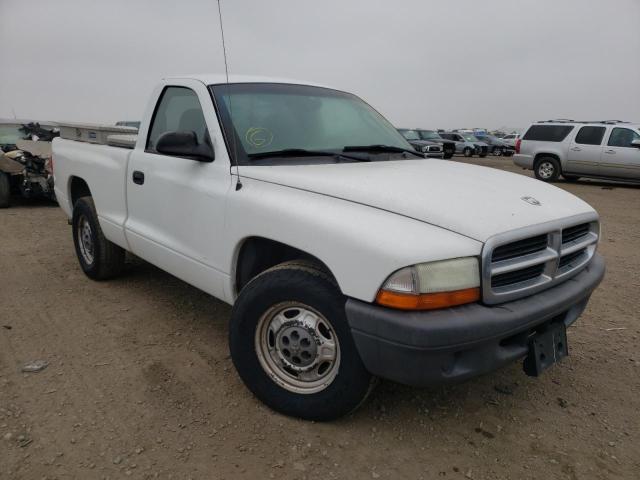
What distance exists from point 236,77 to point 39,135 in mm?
8872

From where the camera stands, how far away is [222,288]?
2848 mm

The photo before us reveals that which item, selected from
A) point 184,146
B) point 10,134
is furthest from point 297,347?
point 10,134

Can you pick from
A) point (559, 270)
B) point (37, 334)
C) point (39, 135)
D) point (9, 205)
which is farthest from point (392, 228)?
point (39, 135)

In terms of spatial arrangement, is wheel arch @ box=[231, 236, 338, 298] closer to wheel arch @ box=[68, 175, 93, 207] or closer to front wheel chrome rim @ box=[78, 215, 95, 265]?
front wheel chrome rim @ box=[78, 215, 95, 265]

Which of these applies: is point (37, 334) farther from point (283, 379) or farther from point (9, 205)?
point (9, 205)

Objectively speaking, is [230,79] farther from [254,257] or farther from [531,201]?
[531,201]

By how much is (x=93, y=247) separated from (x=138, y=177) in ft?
4.38

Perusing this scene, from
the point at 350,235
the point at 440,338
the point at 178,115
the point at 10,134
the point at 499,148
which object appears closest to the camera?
the point at 440,338

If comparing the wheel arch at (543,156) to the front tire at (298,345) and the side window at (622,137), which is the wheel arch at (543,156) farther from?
the front tire at (298,345)

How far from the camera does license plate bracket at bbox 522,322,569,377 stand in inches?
90.7

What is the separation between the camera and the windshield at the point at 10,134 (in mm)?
9861

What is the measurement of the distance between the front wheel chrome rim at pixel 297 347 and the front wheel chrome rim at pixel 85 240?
8.72ft

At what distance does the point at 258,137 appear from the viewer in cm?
291

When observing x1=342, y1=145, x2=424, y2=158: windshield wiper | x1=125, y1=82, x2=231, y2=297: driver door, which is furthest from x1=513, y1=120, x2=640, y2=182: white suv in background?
x1=125, y1=82, x2=231, y2=297: driver door
